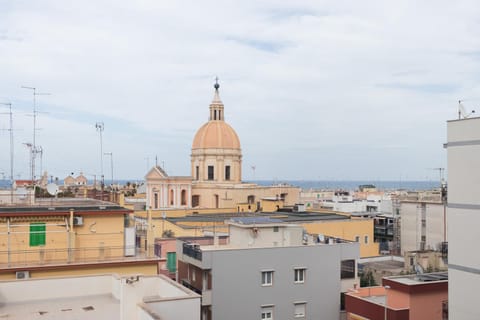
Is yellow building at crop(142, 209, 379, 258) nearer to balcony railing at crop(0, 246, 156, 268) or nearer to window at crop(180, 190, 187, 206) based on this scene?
window at crop(180, 190, 187, 206)

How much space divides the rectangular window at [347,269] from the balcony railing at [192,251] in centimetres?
630

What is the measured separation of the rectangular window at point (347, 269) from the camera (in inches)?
979

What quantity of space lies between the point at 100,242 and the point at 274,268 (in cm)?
739

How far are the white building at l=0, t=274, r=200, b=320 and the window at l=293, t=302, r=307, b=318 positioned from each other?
987 centimetres

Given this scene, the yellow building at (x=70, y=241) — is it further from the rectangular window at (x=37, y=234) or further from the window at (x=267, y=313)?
the window at (x=267, y=313)

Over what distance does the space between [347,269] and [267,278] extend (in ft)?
13.5

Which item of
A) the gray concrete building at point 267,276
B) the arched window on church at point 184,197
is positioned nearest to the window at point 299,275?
the gray concrete building at point 267,276

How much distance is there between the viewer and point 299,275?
76.6ft

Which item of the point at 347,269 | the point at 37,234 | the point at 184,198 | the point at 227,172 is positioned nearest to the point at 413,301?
the point at 347,269

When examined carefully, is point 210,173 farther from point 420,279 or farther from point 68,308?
point 68,308


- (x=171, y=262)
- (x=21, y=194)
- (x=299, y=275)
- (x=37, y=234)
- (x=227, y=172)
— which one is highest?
(x=227, y=172)

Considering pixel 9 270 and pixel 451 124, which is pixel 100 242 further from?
pixel 451 124

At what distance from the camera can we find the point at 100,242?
60.5 feet

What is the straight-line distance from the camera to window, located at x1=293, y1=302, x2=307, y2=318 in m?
23.2
